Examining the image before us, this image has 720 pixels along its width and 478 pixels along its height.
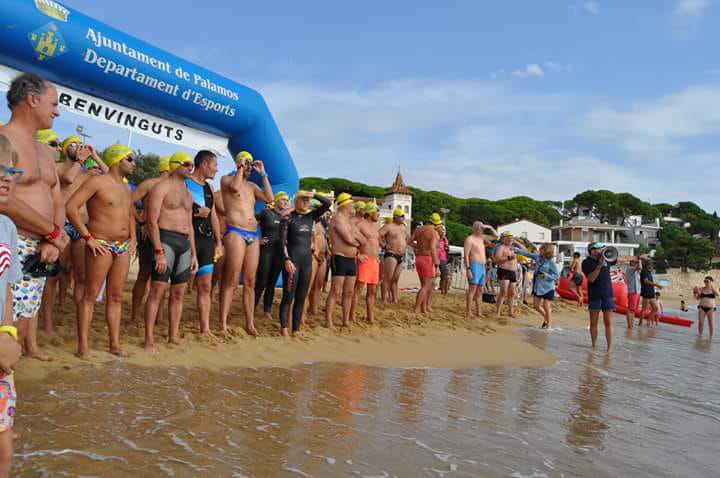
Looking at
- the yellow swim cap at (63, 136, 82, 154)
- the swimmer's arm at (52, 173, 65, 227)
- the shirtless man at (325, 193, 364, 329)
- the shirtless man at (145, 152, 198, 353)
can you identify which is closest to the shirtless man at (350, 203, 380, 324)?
the shirtless man at (325, 193, 364, 329)

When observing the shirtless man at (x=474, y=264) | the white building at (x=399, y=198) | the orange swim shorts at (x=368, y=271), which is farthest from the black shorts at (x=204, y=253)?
the white building at (x=399, y=198)

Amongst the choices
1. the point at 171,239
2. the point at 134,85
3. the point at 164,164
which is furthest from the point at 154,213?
the point at 134,85

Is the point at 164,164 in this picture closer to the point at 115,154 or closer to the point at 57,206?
the point at 115,154

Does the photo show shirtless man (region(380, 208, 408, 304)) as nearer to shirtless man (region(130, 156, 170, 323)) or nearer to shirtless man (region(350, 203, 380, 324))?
shirtless man (region(350, 203, 380, 324))

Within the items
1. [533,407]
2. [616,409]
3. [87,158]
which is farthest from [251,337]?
[616,409]

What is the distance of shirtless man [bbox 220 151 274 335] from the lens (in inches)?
205

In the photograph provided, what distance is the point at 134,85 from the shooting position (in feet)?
21.2

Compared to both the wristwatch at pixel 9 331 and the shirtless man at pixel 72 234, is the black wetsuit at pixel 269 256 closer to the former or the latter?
the shirtless man at pixel 72 234

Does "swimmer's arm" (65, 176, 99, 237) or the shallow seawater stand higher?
"swimmer's arm" (65, 176, 99, 237)

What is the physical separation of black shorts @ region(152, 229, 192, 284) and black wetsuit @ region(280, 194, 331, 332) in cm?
126

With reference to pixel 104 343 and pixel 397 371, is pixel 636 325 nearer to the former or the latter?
pixel 397 371

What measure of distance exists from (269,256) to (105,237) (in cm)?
261

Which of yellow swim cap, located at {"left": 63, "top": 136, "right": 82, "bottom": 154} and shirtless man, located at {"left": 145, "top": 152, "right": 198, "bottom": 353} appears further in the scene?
yellow swim cap, located at {"left": 63, "top": 136, "right": 82, "bottom": 154}

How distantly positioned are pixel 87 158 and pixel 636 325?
447 inches
